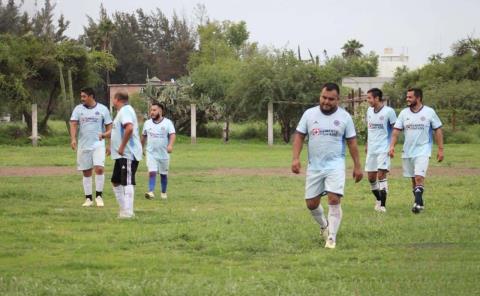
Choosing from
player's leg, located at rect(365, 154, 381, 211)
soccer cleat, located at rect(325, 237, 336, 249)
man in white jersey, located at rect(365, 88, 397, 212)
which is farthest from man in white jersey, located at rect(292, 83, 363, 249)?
man in white jersey, located at rect(365, 88, 397, 212)

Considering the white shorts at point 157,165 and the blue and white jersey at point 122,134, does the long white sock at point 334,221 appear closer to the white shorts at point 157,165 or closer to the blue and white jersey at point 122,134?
the blue and white jersey at point 122,134

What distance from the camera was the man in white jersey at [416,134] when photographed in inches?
546

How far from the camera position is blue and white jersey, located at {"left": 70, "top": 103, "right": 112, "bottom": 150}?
14.7 metres

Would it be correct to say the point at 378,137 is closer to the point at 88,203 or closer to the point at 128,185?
the point at 128,185

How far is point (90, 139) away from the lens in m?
14.7

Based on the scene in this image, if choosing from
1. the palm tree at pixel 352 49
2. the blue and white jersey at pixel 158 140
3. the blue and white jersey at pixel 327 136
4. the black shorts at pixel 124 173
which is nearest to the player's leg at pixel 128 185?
the black shorts at pixel 124 173

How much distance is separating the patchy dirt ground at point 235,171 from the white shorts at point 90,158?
7224 millimetres

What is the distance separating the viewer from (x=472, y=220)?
39.3ft

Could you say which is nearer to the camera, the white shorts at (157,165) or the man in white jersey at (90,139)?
the man in white jersey at (90,139)

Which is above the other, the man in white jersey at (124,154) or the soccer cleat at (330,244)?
the man in white jersey at (124,154)

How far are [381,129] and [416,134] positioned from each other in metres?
0.76

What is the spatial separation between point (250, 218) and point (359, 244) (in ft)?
8.20

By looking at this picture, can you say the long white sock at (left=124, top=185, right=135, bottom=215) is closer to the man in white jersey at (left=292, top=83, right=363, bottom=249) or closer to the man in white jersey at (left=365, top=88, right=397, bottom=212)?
the man in white jersey at (left=292, top=83, right=363, bottom=249)

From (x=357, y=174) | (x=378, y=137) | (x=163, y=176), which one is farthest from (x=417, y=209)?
(x=163, y=176)
